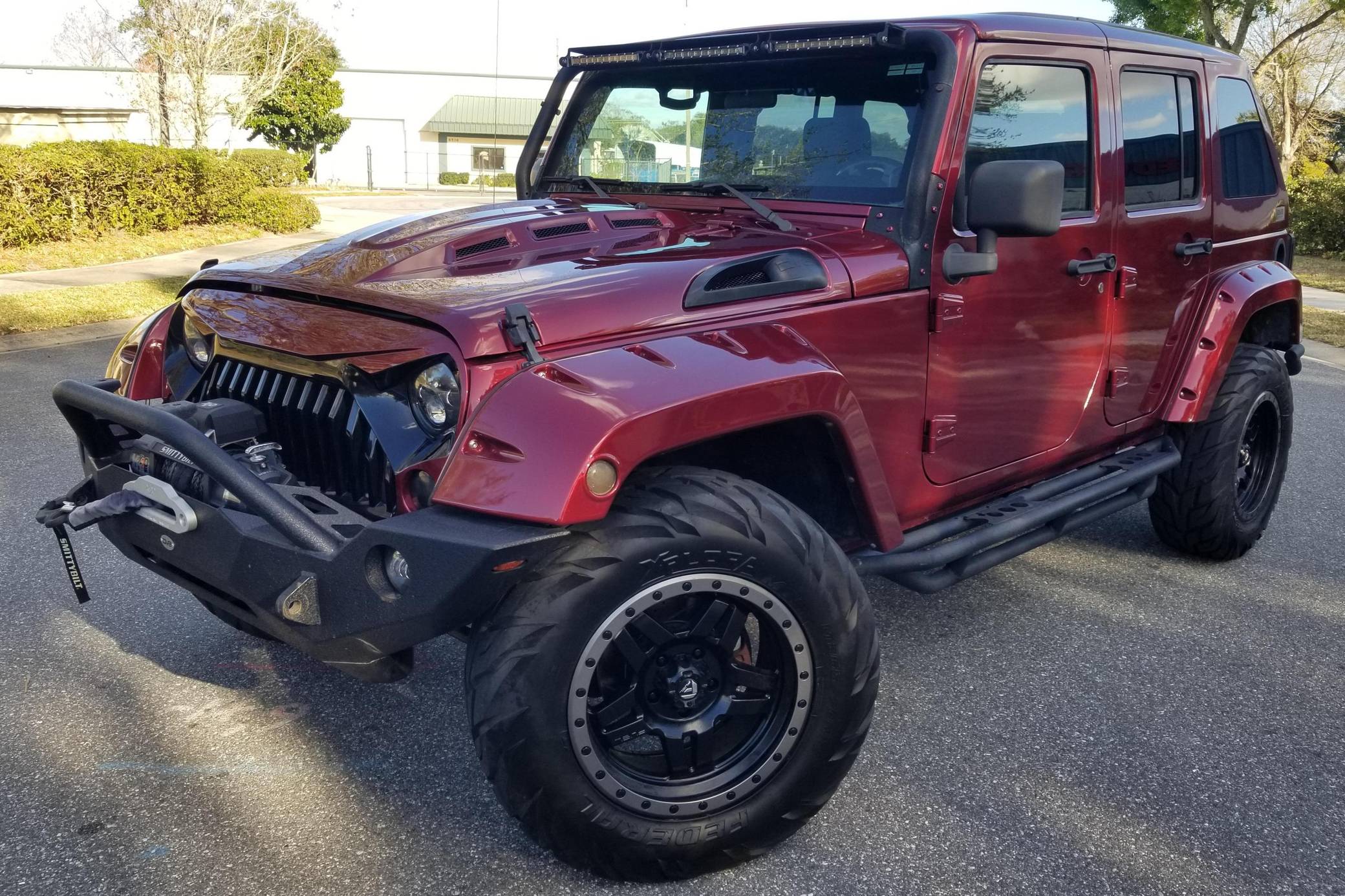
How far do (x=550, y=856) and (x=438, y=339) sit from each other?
1.22m

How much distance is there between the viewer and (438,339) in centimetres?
241

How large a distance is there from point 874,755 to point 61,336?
8616 mm

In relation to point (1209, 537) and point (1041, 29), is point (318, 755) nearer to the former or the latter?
point (1041, 29)

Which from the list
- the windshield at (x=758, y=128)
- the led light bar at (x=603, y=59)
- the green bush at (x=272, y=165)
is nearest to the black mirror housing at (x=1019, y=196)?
the windshield at (x=758, y=128)

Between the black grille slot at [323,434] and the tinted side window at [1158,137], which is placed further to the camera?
the tinted side window at [1158,137]

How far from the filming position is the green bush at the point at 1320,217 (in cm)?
1950

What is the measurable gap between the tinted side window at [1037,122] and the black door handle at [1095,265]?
6.4 inches

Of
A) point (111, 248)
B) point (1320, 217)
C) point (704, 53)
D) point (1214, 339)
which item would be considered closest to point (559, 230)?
point (704, 53)

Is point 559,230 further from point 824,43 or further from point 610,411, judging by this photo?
point 610,411

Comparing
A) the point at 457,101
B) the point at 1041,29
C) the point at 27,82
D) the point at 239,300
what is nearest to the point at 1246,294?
the point at 1041,29

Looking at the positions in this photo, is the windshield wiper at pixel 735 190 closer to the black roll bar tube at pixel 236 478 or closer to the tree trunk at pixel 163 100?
the black roll bar tube at pixel 236 478

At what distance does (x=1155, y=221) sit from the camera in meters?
3.88

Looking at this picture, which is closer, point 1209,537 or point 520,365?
point 520,365

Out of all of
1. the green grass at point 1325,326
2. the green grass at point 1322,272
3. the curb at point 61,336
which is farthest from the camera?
the green grass at point 1322,272
